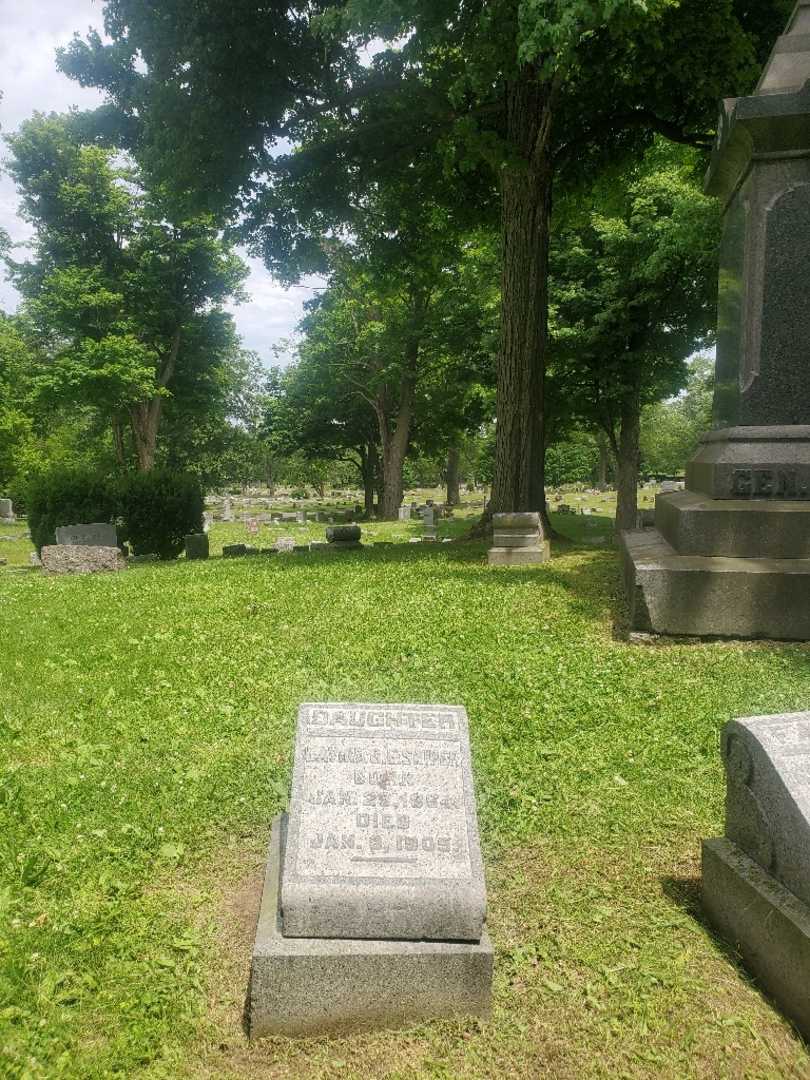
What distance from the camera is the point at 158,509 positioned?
1792 cm

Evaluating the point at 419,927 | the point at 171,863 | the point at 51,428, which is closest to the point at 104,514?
the point at 171,863

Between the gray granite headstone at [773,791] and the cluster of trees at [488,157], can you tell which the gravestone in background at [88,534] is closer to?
the cluster of trees at [488,157]

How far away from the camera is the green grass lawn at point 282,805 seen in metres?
2.67

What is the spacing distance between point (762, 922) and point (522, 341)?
11.3 metres

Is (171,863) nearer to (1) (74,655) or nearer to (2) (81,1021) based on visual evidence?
(2) (81,1021)

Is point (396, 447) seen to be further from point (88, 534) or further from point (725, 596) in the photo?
point (725, 596)

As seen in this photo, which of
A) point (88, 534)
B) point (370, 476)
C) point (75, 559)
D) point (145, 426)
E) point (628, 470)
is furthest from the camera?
point (370, 476)

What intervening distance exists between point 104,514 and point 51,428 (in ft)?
95.9

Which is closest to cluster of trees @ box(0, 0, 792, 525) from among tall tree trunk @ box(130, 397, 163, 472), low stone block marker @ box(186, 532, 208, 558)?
low stone block marker @ box(186, 532, 208, 558)

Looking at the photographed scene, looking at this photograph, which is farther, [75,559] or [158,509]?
[158,509]

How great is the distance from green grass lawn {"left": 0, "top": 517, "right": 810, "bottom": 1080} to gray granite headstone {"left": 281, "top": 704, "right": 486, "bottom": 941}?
0.43 m

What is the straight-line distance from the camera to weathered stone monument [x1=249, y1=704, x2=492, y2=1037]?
8.96 ft

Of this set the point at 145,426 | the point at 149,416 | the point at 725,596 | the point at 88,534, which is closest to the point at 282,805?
the point at 725,596

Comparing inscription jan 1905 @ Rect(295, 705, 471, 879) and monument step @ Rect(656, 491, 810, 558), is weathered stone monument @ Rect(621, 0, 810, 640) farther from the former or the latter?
inscription jan 1905 @ Rect(295, 705, 471, 879)
